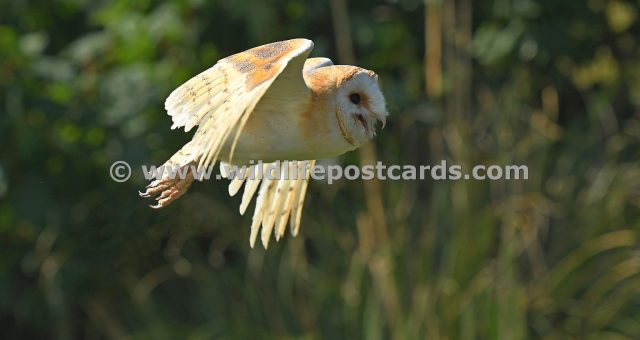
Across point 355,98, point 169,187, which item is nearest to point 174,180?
point 169,187

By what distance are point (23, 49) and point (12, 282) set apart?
1.09 metres

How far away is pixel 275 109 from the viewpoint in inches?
129

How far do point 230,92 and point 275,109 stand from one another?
0.16m

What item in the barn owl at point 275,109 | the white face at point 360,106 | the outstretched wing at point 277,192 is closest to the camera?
the barn owl at point 275,109

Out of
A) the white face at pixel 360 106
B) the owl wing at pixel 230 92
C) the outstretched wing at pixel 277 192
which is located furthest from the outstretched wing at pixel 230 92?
the outstretched wing at pixel 277 192

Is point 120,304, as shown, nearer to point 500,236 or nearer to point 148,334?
point 148,334

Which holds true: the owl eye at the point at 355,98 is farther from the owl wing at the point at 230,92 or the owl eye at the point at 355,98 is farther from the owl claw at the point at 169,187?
the owl claw at the point at 169,187

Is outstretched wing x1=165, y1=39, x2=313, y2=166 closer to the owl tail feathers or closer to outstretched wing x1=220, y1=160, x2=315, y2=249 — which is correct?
the owl tail feathers

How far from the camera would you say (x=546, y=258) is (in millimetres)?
5582

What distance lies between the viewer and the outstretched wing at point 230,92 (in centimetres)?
295

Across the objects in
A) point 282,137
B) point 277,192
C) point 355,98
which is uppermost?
point 355,98

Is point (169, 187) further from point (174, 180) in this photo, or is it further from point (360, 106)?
point (360, 106)

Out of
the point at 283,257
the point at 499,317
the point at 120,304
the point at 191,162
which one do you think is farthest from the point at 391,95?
the point at 191,162

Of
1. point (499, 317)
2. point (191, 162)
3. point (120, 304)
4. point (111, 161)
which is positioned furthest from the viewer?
point (120, 304)
